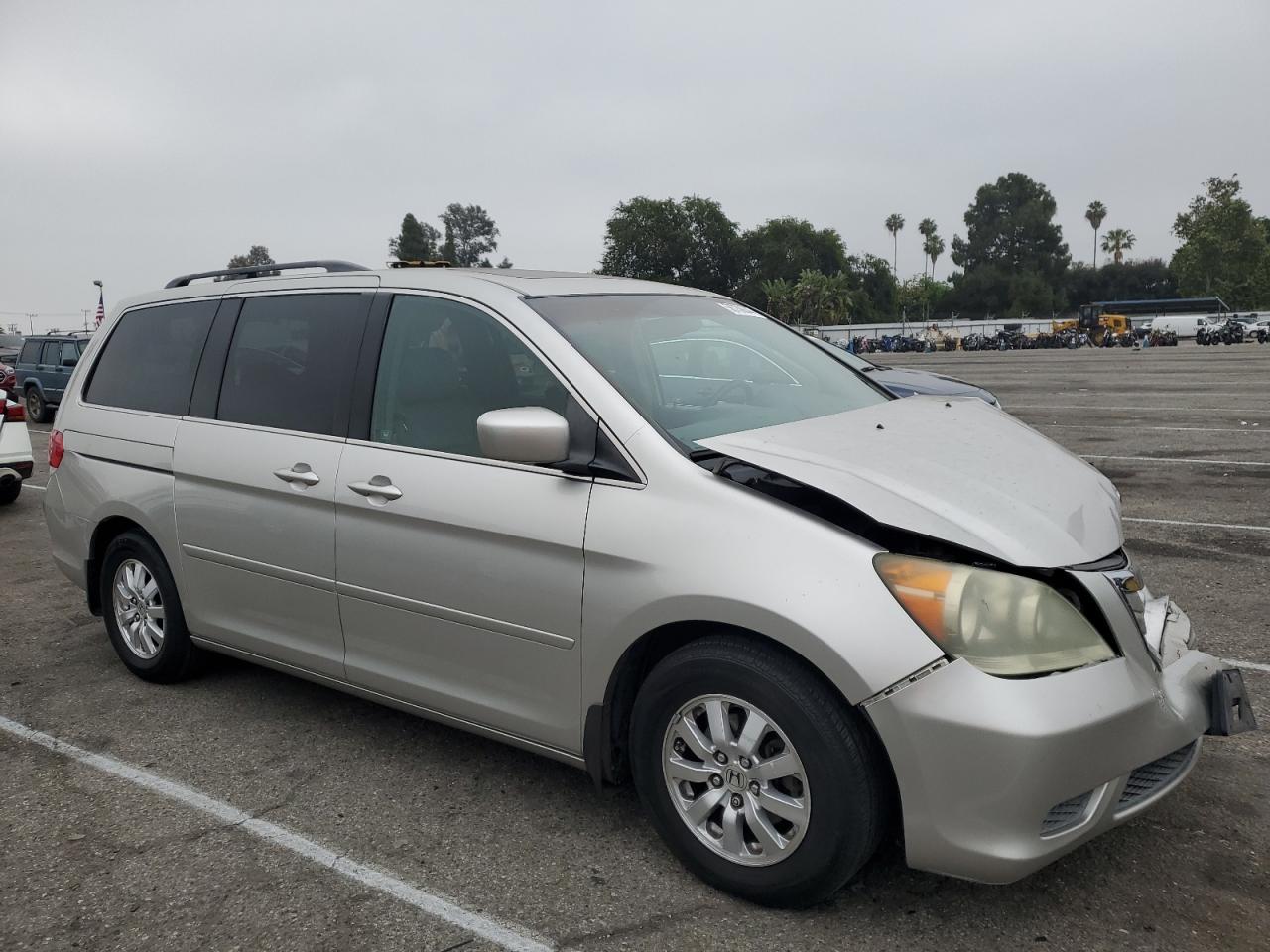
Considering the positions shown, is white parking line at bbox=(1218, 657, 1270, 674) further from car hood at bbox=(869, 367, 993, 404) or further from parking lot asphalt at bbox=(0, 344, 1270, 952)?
car hood at bbox=(869, 367, 993, 404)

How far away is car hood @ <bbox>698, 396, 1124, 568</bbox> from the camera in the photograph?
8.46 feet

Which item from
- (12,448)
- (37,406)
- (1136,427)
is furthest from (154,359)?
(37,406)

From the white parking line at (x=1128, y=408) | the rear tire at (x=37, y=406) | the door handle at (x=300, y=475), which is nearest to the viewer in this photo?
the door handle at (x=300, y=475)

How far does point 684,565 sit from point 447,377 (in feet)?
3.92

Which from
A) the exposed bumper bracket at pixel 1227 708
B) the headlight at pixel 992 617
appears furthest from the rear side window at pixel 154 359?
the exposed bumper bracket at pixel 1227 708

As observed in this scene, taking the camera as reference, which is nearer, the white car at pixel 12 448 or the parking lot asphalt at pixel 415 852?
the parking lot asphalt at pixel 415 852

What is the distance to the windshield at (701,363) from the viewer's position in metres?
3.22

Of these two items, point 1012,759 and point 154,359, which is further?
point 154,359

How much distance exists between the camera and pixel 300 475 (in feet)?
12.2

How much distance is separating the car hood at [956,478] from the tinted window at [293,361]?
1.52 meters

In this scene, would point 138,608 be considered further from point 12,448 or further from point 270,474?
point 12,448

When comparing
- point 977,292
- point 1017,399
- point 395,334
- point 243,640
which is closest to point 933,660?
point 395,334

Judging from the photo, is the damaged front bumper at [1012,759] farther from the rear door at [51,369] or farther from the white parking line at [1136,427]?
the rear door at [51,369]

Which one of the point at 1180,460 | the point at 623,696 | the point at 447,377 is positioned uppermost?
the point at 447,377
